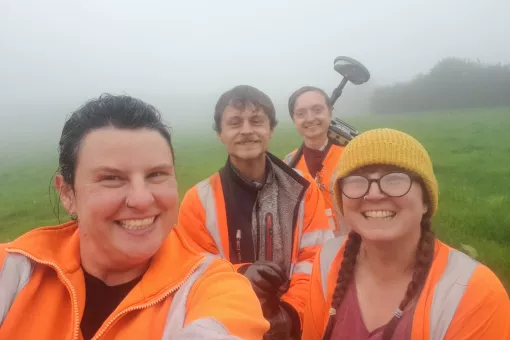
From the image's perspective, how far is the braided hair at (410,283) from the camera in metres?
2.38

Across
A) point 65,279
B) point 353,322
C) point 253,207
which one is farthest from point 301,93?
point 65,279

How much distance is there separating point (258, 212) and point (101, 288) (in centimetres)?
173

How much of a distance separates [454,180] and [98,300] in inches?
424

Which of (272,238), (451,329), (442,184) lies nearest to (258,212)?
(272,238)

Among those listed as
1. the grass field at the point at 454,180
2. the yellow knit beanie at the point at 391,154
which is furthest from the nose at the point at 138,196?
the yellow knit beanie at the point at 391,154

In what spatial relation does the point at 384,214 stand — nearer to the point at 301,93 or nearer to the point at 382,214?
the point at 382,214

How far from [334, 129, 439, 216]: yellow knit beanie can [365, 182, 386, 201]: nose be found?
12cm

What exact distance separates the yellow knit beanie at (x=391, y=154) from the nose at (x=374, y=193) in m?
0.12

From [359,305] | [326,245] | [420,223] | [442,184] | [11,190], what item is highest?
[420,223]

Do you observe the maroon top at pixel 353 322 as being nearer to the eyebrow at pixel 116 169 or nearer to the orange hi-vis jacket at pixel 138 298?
the orange hi-vis jacket at pixel 138 298

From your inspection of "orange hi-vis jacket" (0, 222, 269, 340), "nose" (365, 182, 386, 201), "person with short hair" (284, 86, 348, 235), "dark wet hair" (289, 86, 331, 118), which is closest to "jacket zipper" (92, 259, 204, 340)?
"orange hi-vis jacket" (0, 222, 269, 340)

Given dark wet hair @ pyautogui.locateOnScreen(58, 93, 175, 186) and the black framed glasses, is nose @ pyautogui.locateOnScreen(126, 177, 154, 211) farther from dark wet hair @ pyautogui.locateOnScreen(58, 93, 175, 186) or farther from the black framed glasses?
the black framed glasses

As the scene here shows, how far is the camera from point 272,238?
352 centimetres

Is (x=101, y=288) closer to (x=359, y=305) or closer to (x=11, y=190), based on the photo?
(x=359, y=305)
